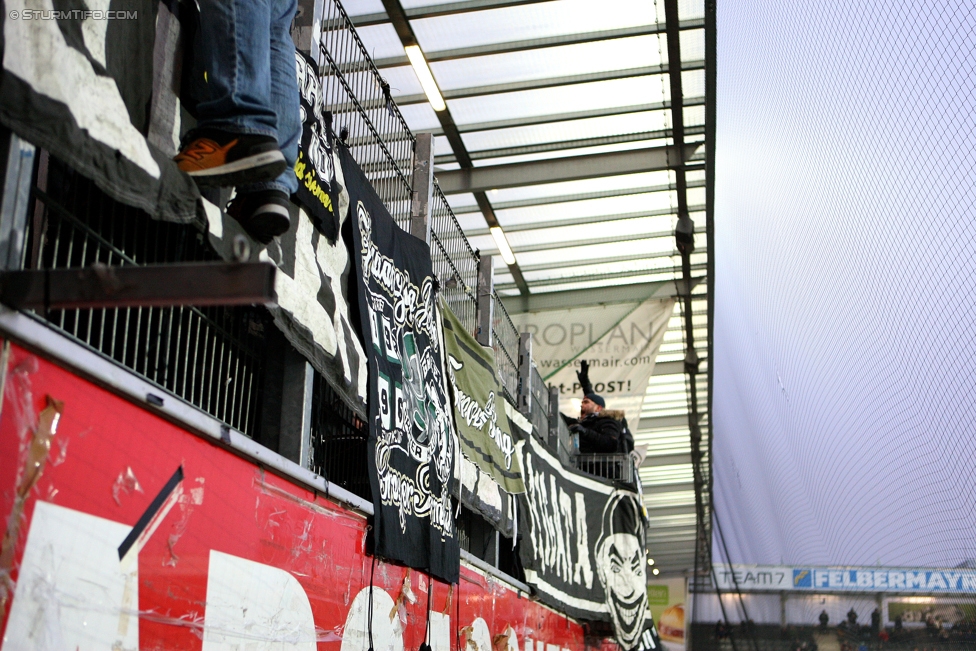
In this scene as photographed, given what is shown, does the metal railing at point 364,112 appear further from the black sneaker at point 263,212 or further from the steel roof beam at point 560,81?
the steel roof beam at point 560,81

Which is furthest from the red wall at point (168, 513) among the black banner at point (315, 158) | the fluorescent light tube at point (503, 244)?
the fluorescent light tube at point (503, 244)

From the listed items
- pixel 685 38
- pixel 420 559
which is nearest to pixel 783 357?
pixel 685 38

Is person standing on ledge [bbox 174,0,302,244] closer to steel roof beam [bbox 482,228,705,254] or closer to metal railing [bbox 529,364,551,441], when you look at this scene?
metal railing [bbox 529,364,551,441]

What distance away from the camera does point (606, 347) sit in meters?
16.2

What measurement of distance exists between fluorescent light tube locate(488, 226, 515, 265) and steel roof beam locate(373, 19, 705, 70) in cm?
418

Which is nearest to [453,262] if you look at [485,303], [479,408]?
[485,303]

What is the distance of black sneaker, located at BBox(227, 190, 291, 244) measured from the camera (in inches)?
125

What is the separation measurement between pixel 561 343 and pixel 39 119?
45.9 ft

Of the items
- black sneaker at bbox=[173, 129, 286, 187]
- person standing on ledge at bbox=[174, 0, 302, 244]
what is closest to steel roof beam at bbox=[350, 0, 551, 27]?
person standing on ledge at bbox=[174, 0, 302, 244]

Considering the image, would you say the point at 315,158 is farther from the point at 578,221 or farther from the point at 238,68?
the point at 578,221

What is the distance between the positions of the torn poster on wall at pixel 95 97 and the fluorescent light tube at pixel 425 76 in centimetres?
948

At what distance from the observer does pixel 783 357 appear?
434 inches

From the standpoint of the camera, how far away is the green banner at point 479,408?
646cm

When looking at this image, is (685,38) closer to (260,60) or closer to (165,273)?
(260,60)
